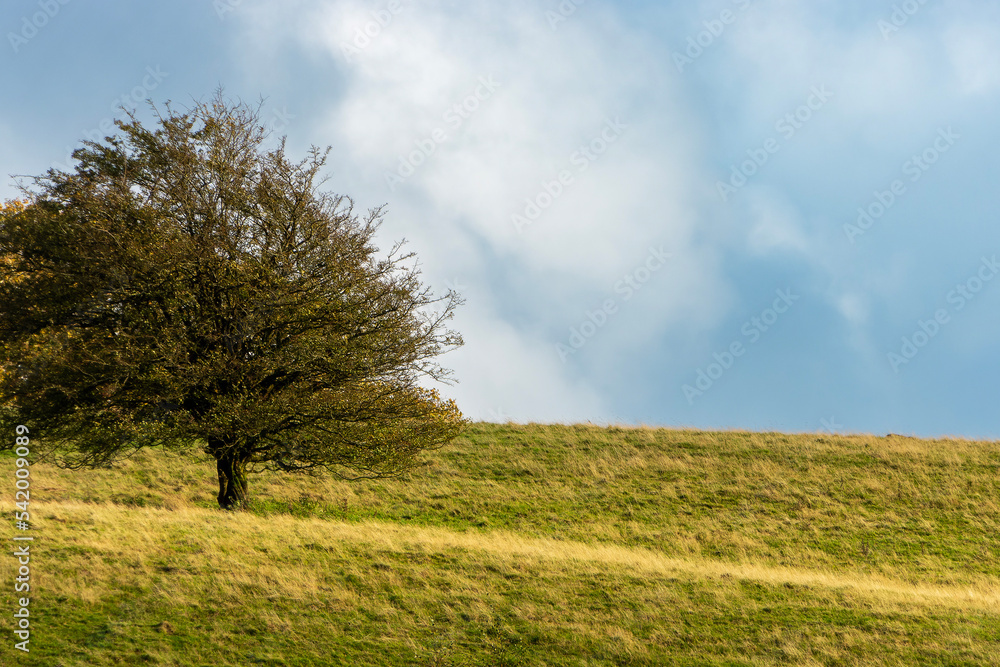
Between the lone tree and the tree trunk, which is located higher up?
the lone tree

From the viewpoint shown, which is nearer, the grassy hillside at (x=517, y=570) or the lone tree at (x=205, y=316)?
the grassy hillside at (x=517, y=570)

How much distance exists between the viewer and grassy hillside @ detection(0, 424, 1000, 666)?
14.7 m

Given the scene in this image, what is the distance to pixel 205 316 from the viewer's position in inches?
842

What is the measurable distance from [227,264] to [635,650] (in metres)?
14.6

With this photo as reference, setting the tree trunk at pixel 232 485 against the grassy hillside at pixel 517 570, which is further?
the tree trunk at pixel 232 485

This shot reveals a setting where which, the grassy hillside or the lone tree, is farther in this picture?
the lone tree

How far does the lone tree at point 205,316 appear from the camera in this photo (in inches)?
809

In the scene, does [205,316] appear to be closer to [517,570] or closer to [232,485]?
[232,485]

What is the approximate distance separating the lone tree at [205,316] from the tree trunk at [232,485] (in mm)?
1276

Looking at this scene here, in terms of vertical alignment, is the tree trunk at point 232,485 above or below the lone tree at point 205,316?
below

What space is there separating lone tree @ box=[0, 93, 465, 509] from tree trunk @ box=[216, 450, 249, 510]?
4.18 ft

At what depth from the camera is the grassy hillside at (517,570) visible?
14711mm

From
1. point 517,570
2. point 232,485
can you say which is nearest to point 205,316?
point 232,485

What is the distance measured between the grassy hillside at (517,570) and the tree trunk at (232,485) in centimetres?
195
